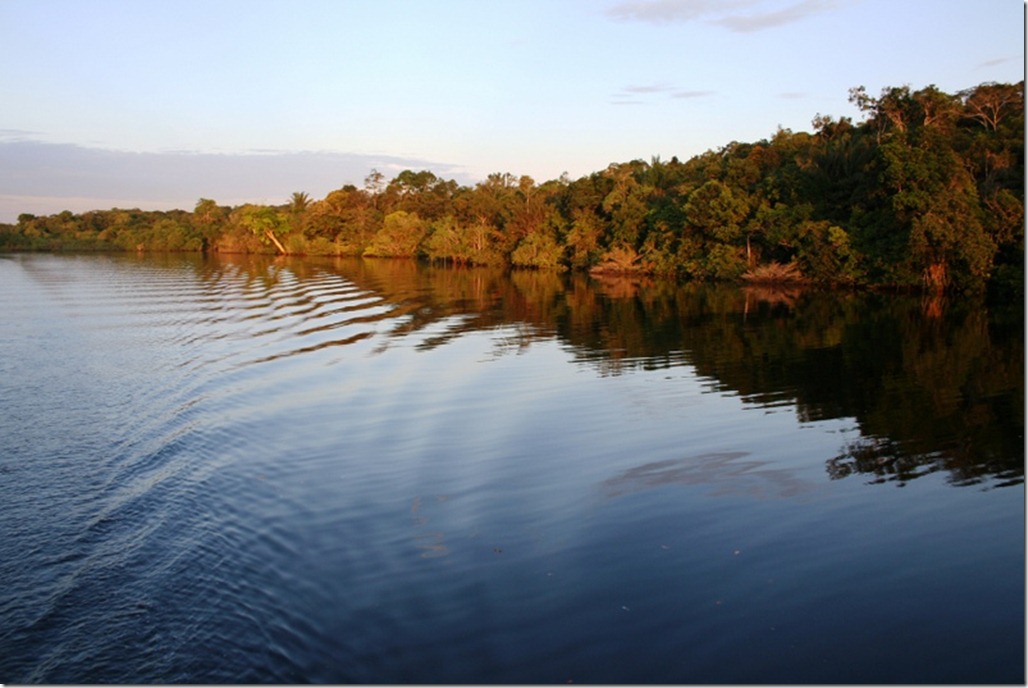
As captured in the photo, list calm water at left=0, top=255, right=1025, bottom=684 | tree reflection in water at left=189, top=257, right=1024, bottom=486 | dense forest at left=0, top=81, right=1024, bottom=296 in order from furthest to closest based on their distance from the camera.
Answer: dense forest at left=0, top=81, right=1024, bottom=296, tree reflection in water at left=189, top=257, right=1024, bottom=486, calm water at left=0, top=255, right=1025, bottom=684

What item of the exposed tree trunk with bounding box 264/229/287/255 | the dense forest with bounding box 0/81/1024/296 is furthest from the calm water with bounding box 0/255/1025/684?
the exposed tree trunk with bounding box 264/229/287/255

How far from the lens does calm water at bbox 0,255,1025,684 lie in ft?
19.4

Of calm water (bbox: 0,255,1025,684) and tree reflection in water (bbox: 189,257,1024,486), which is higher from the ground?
tree reflection in water (bbox: 189,257,1024,486)

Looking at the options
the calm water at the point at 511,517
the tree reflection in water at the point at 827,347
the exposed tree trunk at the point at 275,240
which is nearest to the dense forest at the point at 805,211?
the tree reflection in water at the point at 827,347

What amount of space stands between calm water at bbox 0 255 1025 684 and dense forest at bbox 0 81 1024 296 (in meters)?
18.0

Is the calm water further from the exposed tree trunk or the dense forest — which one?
the exposed tree trunk

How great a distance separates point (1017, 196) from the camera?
3347 cm

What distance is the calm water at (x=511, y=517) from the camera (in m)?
5.91

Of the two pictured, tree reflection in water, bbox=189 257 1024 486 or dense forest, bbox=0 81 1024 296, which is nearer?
tree reflection in water, bbox=189 257 1024 486

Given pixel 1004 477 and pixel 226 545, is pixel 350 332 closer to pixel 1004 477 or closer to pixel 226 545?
pixel 226 545

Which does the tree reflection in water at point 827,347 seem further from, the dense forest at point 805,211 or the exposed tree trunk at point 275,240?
the exposed tree trunk at point 275,240

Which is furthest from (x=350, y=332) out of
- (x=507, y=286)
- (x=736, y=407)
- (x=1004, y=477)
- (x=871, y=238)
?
(x=871, y=238)

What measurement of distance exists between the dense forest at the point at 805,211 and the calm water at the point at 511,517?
17966 millimetres

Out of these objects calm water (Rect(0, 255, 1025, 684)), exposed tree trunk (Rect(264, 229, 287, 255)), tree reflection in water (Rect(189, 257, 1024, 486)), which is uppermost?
exposed tree trunk (Rect(264, 229, 287, 255))
